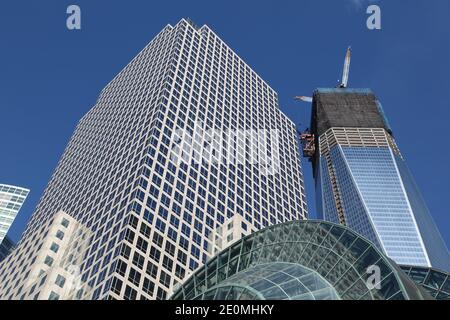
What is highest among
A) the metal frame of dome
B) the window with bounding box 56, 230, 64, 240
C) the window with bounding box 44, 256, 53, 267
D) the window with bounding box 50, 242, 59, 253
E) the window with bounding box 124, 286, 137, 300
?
the window with bounding box 56, 230, 64, 240

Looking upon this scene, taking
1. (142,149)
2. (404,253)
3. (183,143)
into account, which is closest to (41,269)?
(142,149)

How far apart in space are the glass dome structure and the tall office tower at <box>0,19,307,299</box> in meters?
29.8

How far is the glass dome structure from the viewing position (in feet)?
118

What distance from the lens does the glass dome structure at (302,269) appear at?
35875mm

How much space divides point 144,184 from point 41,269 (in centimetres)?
2115

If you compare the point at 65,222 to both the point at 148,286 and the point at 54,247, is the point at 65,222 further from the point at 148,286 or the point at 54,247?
the point at 148,286

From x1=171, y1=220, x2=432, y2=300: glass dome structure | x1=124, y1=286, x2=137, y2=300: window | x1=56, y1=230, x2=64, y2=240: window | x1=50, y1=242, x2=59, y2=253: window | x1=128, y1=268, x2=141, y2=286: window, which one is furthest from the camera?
x1=56, y1=230, x2=64, y2=240: window

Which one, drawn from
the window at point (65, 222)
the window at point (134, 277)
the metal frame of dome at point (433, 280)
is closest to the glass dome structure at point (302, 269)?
the metal frame of dome at point (433, 280)

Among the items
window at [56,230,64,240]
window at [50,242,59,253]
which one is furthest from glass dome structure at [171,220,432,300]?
window at [56,230,64,240]

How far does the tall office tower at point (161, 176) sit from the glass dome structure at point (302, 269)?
29804 millimetres

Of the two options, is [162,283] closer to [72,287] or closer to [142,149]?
[72,287]

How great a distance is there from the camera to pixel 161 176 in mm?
100938

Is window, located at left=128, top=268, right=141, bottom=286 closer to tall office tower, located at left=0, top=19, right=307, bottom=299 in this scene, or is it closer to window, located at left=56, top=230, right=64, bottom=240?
tall office tower, located at left=0, top=19, right=307, bottom=299

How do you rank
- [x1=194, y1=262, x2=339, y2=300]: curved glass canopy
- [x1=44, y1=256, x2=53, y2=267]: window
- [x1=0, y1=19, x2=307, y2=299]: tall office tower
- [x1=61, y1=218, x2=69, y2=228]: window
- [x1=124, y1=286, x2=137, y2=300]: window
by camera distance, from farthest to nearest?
[x1=61, y1=218, x2=69, y2=228]: window, [x1=44, y1=256, x2=53, y2=267]: window, [x1=0, y1=19, x2=307, y2=299]: tall office tower, [x1=124, y1=286, x2=137, y2=300]: window, [x1=194, y1=262, x2=339, y2=300]: curved glass canopy
